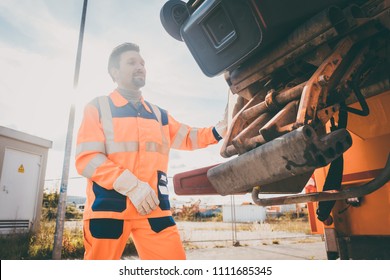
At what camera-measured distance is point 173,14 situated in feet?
5.07

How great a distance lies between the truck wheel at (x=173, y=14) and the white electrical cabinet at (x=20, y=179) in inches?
185

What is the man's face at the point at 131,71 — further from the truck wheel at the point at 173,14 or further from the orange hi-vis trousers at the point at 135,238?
the orange hi-vis trousers at the point at 135,238

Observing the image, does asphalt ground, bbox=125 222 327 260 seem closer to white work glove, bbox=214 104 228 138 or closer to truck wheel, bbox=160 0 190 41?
white work glove, bbox=214 104 228 138

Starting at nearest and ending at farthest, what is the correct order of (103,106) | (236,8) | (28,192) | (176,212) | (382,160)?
(236,8), (382,160), (103,106), (28,192), (176,212)

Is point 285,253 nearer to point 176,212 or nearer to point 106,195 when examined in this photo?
point 176,212

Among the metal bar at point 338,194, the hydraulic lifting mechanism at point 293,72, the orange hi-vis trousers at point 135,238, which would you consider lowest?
the orange hi-vis trousers at point 135,238

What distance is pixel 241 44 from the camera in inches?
50.8

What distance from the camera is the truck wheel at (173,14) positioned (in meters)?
1.52

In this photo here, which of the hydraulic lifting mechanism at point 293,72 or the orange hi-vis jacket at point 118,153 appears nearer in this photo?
the hydraulic lifting mechanism at point 293,72

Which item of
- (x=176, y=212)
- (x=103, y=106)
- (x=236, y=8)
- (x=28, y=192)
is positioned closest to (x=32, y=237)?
(x=28, y=192)

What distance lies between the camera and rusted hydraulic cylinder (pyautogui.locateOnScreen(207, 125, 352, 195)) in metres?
0.95

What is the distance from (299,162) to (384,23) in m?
0.65

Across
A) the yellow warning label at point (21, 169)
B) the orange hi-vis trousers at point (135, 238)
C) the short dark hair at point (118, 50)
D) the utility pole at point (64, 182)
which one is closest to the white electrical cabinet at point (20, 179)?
the yellow warning label at point (21, 169)

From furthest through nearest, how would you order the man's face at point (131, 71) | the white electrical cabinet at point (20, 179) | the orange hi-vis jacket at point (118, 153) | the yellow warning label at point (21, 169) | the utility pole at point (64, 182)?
the yellow warning label at point (21, 169)
the white electrical cabinet at point (20, 179)
the utility pole at point (64, 182)
the man's face at point (131, 71)
the orange hi-vis jacket at point (118, 153)
